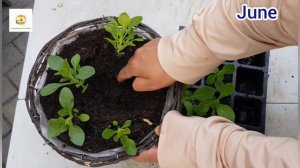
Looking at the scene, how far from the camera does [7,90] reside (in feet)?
3.76

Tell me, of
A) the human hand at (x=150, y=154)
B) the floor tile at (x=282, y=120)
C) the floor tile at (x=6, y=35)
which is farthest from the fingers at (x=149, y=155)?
the floor tile at (x=6, y=35)

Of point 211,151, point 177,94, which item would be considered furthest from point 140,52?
point 211,151

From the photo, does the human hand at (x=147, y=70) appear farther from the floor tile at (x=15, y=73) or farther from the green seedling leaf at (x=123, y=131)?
the floor tile at (x=15, y=73)

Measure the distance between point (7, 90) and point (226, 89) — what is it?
0.75 m

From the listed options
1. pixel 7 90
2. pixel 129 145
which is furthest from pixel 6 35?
pixel 129 145

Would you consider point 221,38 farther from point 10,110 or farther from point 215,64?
point 10,110

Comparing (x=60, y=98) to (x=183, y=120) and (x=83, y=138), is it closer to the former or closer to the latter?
(x=83, y=138)

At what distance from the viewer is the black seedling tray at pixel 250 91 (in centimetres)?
71

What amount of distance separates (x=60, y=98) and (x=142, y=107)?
0.14 m

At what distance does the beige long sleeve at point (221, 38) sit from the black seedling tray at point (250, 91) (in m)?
0.16

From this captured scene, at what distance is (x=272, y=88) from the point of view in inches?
30.6

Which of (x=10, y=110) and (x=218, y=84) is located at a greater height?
(x=218, y=84)

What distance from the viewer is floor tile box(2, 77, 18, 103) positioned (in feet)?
3.73

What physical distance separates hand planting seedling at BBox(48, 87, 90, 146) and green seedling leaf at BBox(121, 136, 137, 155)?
0.20 feet
